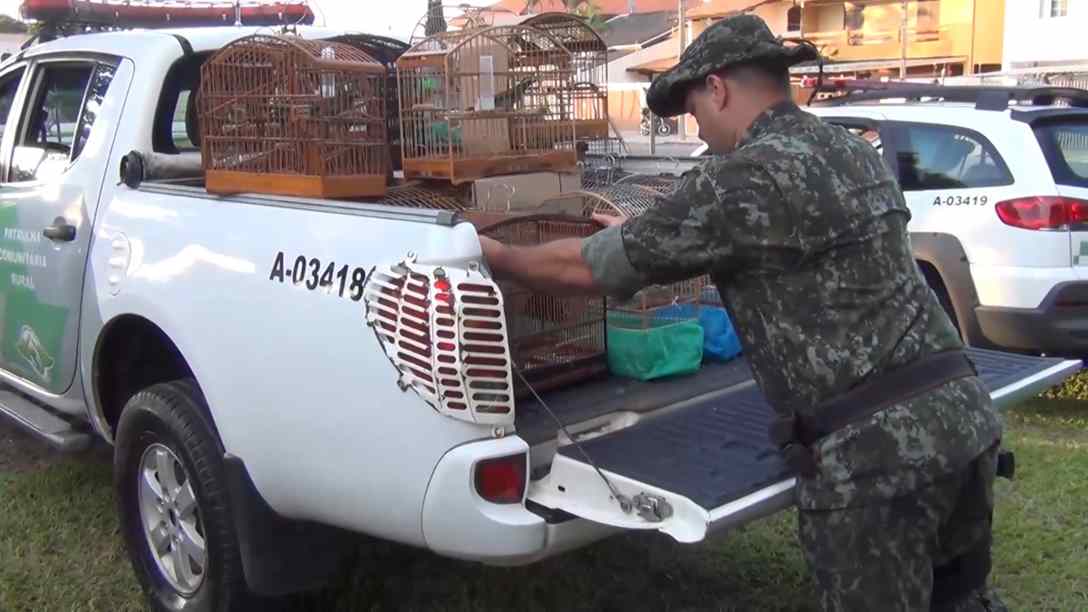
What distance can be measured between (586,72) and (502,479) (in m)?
2.03

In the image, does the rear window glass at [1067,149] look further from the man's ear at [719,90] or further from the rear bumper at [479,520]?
the rear bumper at [479,520]

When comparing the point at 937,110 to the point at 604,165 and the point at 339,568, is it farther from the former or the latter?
the point at 339,568

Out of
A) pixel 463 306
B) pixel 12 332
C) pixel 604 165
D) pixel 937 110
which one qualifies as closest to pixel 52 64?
pixel 12 332

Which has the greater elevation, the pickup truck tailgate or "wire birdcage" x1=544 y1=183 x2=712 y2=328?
"wire birdcage" x1=544 y1=183 x2=712 y2=328

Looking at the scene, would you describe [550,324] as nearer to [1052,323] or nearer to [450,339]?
[450,339]

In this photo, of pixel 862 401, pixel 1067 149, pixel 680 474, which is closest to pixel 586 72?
pixel 680 474

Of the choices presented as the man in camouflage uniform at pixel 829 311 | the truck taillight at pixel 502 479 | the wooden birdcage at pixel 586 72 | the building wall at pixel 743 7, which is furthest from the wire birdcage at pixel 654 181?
the building wall at pixel 743 7

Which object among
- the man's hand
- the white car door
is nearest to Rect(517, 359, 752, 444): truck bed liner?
the man's hand

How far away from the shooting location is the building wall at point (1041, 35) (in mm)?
31172

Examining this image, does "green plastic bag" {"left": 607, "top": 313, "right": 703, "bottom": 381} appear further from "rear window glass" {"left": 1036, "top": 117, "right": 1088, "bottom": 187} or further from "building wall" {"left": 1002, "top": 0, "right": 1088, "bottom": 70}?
"building wall" {"left": 1002, "top": 0, "right": 1088, "bottom": 70}

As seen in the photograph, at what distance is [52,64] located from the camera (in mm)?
4672

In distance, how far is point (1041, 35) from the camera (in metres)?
32.2

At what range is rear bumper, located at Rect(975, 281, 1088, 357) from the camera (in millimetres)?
5871

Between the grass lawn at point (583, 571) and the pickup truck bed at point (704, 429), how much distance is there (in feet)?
2.95
